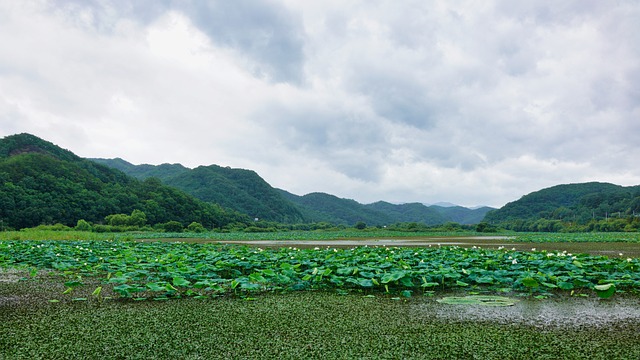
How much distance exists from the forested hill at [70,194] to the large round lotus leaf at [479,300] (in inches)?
2162

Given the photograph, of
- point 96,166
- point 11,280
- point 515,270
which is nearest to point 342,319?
point 515,270

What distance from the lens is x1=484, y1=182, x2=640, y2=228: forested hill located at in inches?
3324

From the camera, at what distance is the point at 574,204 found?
10831 cm

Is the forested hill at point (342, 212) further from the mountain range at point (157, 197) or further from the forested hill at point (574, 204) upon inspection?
the forested hill at point (574, 204)

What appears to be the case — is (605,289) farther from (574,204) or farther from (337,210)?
(337,210)

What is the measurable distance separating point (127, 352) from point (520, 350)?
12.1ft

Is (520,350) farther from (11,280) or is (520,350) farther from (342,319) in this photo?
(11,280)

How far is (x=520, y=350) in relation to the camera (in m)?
3.59

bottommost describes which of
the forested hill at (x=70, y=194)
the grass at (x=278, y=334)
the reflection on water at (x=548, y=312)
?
the grass at (x=278, y=334)

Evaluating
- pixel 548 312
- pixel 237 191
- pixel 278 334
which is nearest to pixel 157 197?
pixel 237 191

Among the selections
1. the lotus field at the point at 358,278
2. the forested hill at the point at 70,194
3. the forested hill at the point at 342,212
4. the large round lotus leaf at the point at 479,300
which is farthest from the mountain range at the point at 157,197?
the large round lotus leaf at the point at 479,300

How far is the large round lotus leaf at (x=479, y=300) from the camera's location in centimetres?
568

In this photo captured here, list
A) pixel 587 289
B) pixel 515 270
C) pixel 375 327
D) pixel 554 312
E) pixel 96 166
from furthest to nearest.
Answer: pixel 96 166, pixel 515 270, pixel 587 289, pixel 554 312, pixel 375 327

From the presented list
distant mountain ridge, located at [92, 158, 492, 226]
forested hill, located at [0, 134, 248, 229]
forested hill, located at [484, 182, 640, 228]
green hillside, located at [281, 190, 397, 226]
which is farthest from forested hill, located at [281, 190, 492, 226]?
forested hill, located at [0, 134, 248, 229]
